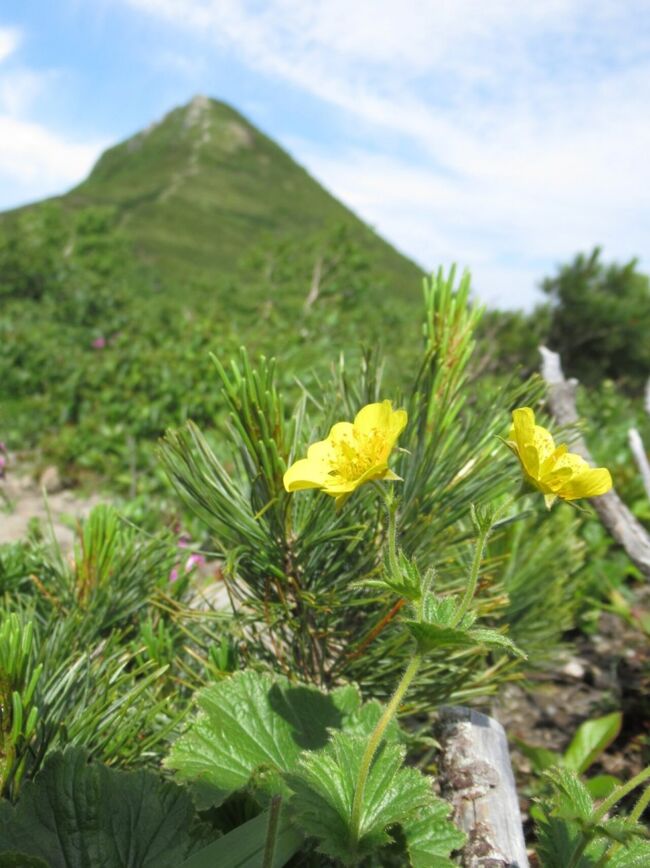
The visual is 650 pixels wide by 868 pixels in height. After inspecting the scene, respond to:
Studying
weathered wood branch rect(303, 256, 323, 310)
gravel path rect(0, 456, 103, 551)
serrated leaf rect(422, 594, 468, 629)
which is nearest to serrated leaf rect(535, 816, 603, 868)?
serrated leaf rect(422, 594, 468, 629)

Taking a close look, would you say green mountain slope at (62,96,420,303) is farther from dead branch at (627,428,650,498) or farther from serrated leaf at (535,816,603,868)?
serrated leaf at (535,816,603,868)

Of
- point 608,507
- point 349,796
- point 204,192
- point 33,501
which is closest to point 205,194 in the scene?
point 204,192

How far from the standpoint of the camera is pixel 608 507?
220cm

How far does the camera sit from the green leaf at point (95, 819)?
93cm

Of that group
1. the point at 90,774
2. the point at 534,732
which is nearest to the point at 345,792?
the point at 90,774

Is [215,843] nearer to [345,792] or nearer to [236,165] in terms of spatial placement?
[345,792]

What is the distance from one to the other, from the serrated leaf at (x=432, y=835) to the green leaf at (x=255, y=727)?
0.19 metres

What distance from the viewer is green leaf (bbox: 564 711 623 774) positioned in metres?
1.93

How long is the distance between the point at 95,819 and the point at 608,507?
1.67 metres

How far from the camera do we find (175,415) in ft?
16.5

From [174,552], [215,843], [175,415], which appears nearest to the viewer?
[215,843]

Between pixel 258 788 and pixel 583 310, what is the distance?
841 cm

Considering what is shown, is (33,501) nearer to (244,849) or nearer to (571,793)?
(244,849)

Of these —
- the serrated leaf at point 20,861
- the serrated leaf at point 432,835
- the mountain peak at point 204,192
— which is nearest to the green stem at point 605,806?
the serrated leaf at point 432,835
